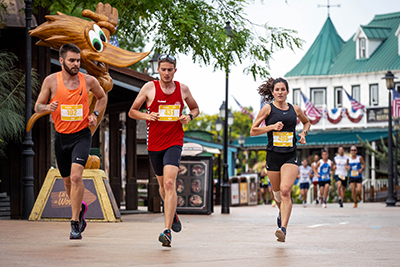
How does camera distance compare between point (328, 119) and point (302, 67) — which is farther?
point (302, 67)

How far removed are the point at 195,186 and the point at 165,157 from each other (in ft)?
32.3

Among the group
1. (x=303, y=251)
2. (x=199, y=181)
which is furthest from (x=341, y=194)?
(x=303, y=251)

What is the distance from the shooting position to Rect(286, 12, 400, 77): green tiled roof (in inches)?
1800

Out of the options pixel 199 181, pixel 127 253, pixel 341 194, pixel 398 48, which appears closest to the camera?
pixel 127 253

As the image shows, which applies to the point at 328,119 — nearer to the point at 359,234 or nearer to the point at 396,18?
the point at 396,18

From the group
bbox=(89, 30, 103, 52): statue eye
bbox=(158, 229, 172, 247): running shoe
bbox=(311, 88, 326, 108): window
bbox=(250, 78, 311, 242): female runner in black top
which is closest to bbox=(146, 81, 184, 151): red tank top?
bbox=(158, 229, 172, 247): running shoe

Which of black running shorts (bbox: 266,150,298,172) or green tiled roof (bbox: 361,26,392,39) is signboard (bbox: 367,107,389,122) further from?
black running shorts (bbox: 266,150,298,172)

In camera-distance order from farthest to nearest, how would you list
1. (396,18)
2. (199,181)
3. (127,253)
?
(396,18) → (199,181) → (127,253)

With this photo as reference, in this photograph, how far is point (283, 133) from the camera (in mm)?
8836

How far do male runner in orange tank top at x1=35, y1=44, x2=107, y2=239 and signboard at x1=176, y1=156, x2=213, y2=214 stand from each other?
9329 mm

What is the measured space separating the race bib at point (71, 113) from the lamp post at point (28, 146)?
463 centimetres

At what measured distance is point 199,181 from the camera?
17.8m

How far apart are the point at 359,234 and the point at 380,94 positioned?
3678 centimetres

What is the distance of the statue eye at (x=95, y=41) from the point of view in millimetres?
11688
